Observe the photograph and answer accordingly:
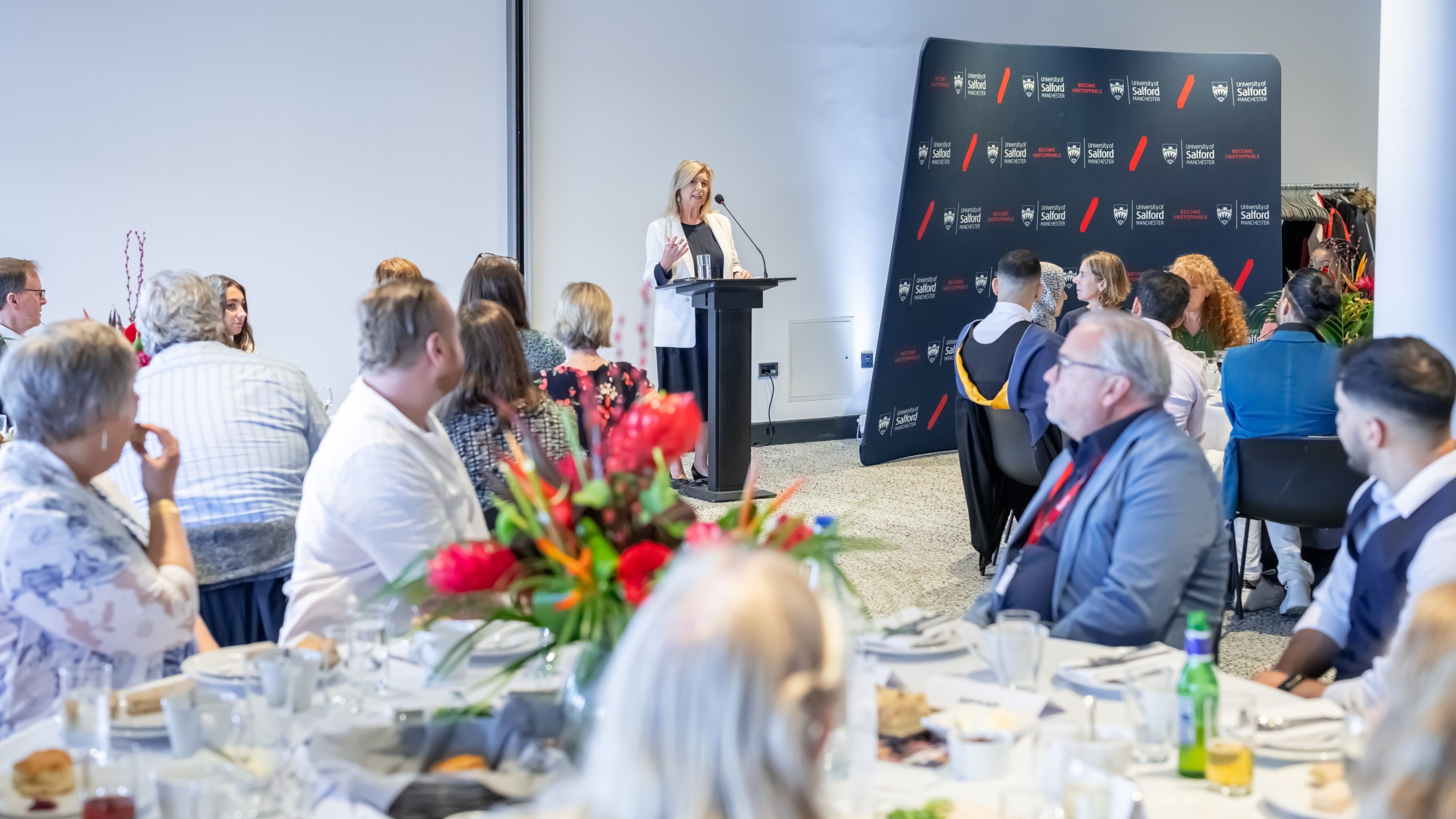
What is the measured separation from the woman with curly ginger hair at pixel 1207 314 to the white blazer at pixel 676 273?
240 centimetres

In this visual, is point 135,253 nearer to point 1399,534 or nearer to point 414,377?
point 414,377

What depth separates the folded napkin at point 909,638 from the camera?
2293mm

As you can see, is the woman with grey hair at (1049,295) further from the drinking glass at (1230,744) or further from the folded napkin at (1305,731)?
the drinking glass at (1230,744)

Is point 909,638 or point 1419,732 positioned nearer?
point 1419,732

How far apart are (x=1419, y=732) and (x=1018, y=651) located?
99 centimetres

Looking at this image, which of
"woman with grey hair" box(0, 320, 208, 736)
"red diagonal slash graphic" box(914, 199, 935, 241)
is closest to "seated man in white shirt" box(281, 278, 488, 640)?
"woman with grey hair" box(0, 320, 208, 736)

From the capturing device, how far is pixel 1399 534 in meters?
2.52

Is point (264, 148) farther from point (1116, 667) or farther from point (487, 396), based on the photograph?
point (1116, 667)

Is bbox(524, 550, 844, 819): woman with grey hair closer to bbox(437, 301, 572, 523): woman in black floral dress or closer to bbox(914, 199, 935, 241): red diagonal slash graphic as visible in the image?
bbox(437, 301, 572, 523): woman in black floral dress

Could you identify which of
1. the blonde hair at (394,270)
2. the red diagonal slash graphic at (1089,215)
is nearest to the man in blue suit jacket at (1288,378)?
the blonde hair at (394,270)

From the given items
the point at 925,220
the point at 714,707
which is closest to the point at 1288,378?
the point at 925,220

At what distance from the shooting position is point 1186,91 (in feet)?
31.7

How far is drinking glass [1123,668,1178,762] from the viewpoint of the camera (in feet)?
5.87

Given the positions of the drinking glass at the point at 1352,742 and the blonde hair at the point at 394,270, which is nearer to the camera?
the drinking glass at the point at 1352,742
